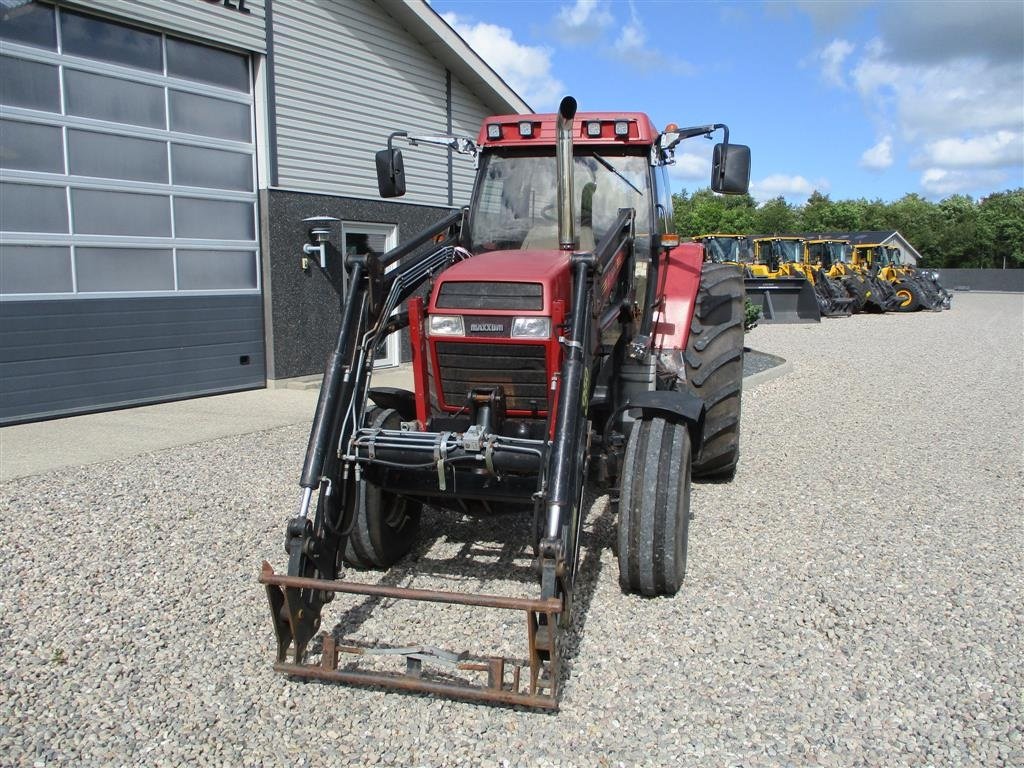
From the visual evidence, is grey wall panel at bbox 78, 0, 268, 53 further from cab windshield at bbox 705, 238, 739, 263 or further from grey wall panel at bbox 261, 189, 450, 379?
cab windshield at bbox 705, 238, 739, 263

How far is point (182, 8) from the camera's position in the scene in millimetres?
9227

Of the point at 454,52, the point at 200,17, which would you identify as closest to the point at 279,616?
the point at 200,17

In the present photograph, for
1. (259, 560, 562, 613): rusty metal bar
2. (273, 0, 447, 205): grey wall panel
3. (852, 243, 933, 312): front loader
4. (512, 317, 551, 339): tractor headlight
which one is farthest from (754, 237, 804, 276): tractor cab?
(259, 560, 562, 613): rusty metal bar

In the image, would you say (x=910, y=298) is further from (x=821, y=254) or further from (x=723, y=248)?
(x=723, y=248)

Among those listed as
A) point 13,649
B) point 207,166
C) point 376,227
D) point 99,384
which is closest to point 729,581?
point 13,649

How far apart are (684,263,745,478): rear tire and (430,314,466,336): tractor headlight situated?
216 cm

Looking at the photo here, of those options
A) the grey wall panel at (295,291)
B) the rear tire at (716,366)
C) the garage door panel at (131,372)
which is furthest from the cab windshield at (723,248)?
the rear tire at (716,366)

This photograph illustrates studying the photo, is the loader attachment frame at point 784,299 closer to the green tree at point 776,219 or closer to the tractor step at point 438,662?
the tractor step at point 438,662

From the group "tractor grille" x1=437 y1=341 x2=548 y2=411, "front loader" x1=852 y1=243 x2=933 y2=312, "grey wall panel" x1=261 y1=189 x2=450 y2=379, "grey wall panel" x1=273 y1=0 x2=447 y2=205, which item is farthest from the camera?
"front loader" x1=852 y1=243 x2=933 y2=312

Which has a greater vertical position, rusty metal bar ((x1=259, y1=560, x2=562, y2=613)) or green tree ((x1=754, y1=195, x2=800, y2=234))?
green tree ((x1=754, y1=195, x2=800, y2=234))

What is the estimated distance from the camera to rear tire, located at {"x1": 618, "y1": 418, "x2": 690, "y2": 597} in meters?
4.09

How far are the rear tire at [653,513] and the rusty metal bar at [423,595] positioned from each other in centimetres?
97

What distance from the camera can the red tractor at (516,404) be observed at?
11.5 ft

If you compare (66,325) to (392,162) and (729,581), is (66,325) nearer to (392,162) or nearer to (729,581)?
(392,162)
